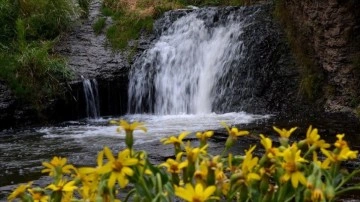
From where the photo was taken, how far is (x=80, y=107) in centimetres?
850

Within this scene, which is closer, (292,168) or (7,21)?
(292,168)

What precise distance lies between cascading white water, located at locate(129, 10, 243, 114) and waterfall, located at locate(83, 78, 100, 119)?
1.82 ft

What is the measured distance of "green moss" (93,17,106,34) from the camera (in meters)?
10.1

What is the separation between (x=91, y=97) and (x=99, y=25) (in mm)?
2106

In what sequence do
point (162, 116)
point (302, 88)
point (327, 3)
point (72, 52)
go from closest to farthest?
point (327, 3) → point (302, 88) → point (162, 116) → point (72, 52)

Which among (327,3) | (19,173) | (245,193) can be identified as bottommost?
(19,173)

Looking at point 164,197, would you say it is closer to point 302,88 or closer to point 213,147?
point 213,147

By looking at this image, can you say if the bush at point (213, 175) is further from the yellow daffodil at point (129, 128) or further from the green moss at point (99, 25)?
the green moss at point (99, 25)

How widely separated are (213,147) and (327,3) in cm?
307

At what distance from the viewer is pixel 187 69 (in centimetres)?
891

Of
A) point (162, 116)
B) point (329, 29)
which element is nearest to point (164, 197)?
point (329, 29)

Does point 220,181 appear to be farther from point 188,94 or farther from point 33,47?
point 33,47

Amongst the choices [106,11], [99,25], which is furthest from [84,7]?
[99,25]

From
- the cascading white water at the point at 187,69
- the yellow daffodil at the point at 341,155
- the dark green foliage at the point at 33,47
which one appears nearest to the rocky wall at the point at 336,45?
the cascading white water at the point at 187,69
